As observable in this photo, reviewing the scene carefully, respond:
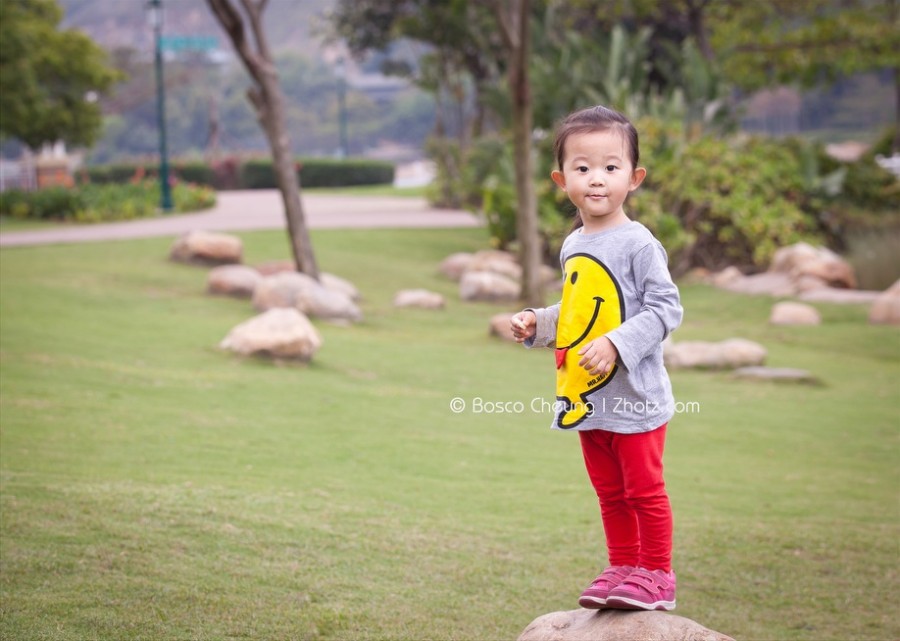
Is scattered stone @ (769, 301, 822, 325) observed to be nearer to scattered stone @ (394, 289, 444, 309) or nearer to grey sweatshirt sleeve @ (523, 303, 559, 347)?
scattered stone @ (394, 289, 444, 309)

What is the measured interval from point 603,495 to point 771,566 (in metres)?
1.97

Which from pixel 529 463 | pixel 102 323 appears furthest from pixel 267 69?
pixel 529 463

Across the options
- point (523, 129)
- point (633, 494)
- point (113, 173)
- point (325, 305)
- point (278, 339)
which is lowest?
point (325, 305)

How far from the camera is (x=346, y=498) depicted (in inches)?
207

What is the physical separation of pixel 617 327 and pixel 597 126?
555 millimetres

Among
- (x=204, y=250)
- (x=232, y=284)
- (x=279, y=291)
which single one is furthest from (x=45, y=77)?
(x=279, y=291)

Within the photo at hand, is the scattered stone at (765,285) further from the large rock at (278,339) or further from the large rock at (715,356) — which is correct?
the large rock at (278,339)

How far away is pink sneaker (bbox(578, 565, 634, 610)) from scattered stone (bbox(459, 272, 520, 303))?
37.6ft

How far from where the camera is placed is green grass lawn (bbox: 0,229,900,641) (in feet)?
12.7

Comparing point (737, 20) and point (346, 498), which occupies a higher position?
point (737, 20)

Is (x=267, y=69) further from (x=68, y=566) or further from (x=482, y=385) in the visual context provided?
(x=68, y=566)

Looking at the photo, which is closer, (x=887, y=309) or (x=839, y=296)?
(x=887, y=309)

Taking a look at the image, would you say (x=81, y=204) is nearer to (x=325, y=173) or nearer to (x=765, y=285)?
(x=765, y=285)

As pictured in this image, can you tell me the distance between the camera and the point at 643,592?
9.77 feet
